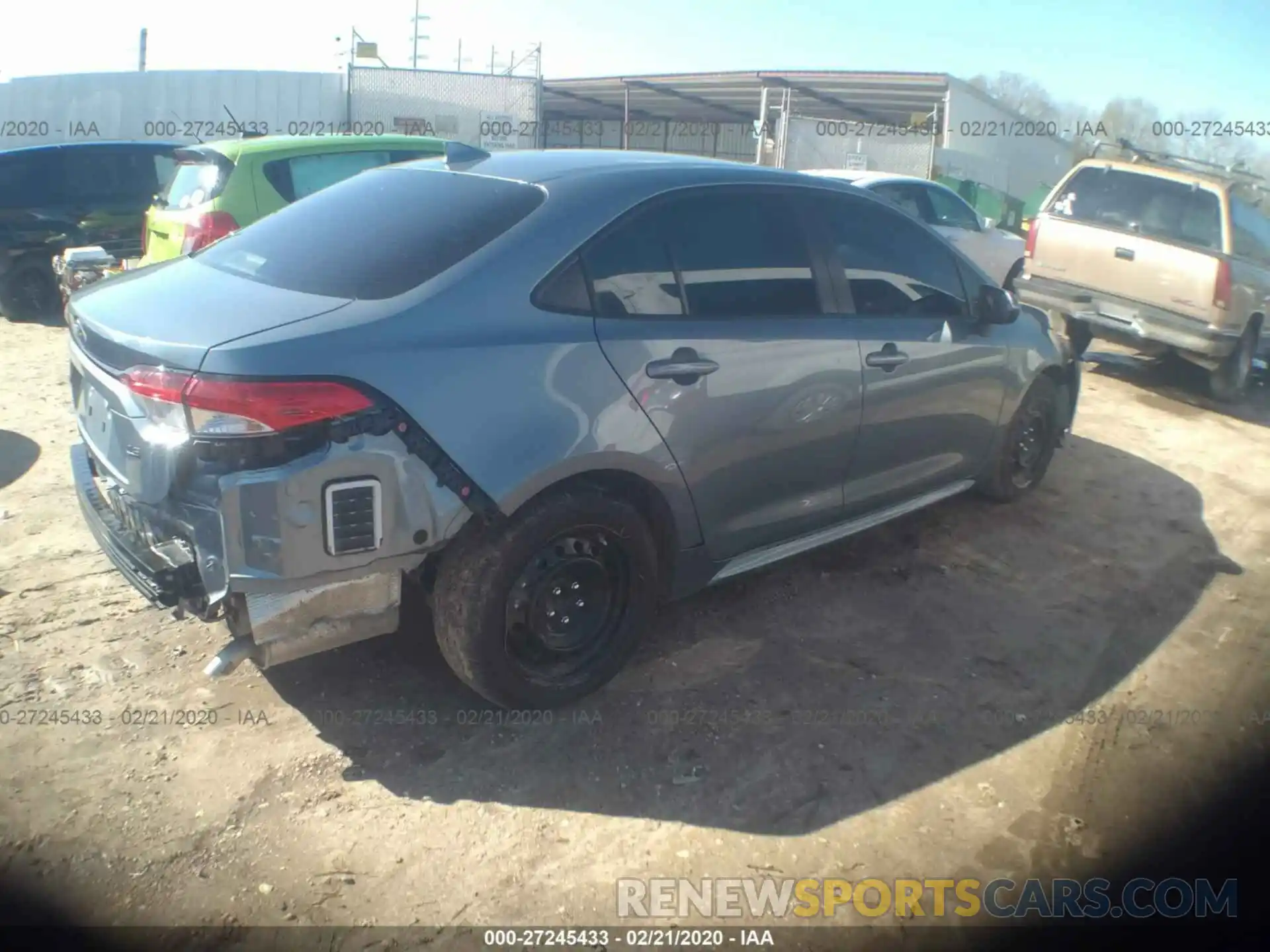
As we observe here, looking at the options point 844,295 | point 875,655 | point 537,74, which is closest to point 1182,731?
point 875,655

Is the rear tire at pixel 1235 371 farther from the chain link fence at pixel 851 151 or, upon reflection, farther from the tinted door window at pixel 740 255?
the chain link fence at pixel 851 151

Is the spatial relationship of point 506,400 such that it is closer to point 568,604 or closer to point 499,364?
point 499,364

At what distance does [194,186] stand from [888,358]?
5652mm

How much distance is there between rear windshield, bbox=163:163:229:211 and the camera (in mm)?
7109

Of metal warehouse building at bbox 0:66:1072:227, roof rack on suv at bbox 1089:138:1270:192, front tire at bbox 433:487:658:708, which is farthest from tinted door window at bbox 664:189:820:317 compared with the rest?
metal warehouse building at bbox 0:66:1072:227

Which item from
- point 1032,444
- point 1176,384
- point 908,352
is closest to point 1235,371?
point 1176,384

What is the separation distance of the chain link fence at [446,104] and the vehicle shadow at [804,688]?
1725 cm

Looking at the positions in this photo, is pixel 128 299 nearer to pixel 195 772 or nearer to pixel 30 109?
pixel 195 772

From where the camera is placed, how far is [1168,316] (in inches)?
328

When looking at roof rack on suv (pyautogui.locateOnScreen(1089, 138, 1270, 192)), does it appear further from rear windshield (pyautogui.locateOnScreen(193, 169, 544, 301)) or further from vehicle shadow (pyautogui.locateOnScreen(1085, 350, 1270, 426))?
rear windshield (pyautogui.locateOnScreen(193, 169, 544, 301))

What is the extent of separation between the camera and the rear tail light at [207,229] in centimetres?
692

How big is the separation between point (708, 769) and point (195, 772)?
5.20ft

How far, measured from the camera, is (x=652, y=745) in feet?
10.7

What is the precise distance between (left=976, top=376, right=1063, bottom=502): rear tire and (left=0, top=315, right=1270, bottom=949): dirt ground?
0.52m
